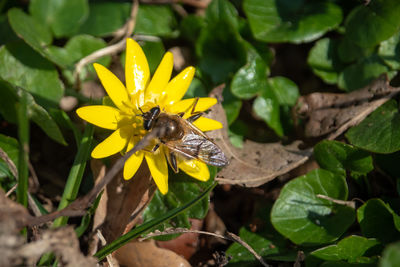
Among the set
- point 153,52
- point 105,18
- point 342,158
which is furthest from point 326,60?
point 105,18

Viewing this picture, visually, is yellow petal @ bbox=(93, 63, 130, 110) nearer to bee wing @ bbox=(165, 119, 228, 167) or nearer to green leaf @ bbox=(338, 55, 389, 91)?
bee wing @ bbox=(165, 119, 228, 167)

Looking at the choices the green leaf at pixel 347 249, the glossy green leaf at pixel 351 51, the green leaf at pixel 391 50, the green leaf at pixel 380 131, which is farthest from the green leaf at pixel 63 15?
the green leaf at pixel 347 249

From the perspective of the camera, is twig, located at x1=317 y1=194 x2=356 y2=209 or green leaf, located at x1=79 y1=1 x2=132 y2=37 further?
green leaf, located at x1=79 y1=1 x2=132 y2=37

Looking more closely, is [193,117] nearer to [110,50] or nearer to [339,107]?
[110,50]

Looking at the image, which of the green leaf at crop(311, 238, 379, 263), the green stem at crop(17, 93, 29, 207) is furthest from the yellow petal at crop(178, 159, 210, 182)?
the green stem at crop(17, 93, 29, 207)

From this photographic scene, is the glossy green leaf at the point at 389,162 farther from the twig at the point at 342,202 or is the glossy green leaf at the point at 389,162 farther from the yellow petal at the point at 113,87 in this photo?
the yellow petal at the point at 113,87

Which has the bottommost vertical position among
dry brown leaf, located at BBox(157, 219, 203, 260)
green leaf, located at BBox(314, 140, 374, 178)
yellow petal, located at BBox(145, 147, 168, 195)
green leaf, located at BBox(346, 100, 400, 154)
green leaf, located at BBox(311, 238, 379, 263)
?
dry brown leaf, located at BBox(157, 219, 203, 260)
